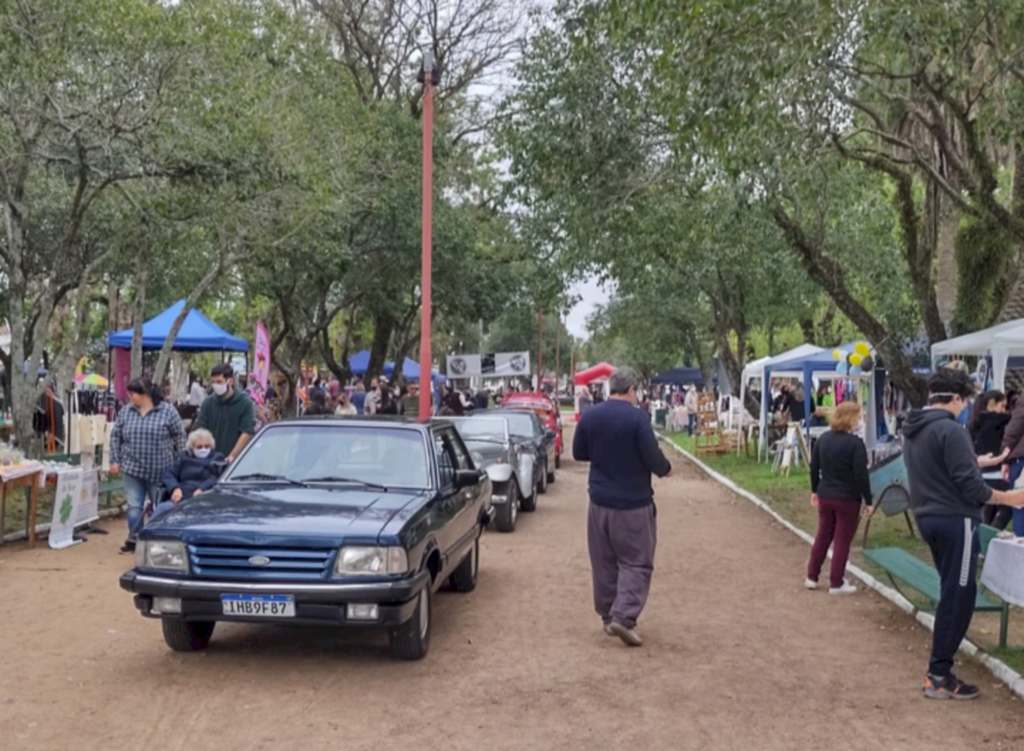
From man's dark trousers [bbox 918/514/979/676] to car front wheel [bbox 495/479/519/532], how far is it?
789cm

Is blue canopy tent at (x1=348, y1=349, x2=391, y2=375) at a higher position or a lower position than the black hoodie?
higher

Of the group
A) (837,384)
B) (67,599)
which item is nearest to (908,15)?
(67,599)

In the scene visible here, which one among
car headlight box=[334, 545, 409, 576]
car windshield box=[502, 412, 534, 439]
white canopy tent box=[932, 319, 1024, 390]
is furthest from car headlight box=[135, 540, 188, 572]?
car windshield box=[502, 412, 534, 439]

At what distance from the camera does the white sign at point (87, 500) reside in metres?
12.6

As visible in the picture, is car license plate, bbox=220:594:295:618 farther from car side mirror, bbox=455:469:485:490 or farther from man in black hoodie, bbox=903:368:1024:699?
man in black hoodie, bbox=903:368:1024:699

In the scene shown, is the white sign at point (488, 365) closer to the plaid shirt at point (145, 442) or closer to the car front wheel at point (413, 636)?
the plaid shirt at point (145, 442)

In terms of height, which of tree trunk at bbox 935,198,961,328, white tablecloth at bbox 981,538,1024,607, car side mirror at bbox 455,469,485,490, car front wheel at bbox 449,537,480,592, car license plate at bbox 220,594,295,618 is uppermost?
tree trunk at bbox 935,198,961,328

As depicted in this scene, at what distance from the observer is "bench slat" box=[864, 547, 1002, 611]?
24.8ft

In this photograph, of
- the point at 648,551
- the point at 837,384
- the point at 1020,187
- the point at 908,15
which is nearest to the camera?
the point at 648,551

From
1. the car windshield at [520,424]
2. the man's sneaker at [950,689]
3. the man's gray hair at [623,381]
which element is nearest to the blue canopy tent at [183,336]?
the car windshield at [520,424]

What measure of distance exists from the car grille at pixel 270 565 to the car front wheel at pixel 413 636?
0.71 meters

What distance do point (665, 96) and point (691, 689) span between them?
692 cm

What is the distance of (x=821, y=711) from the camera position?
21.2 ft

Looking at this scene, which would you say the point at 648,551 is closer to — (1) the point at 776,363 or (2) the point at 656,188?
(2) the point at 656,188
